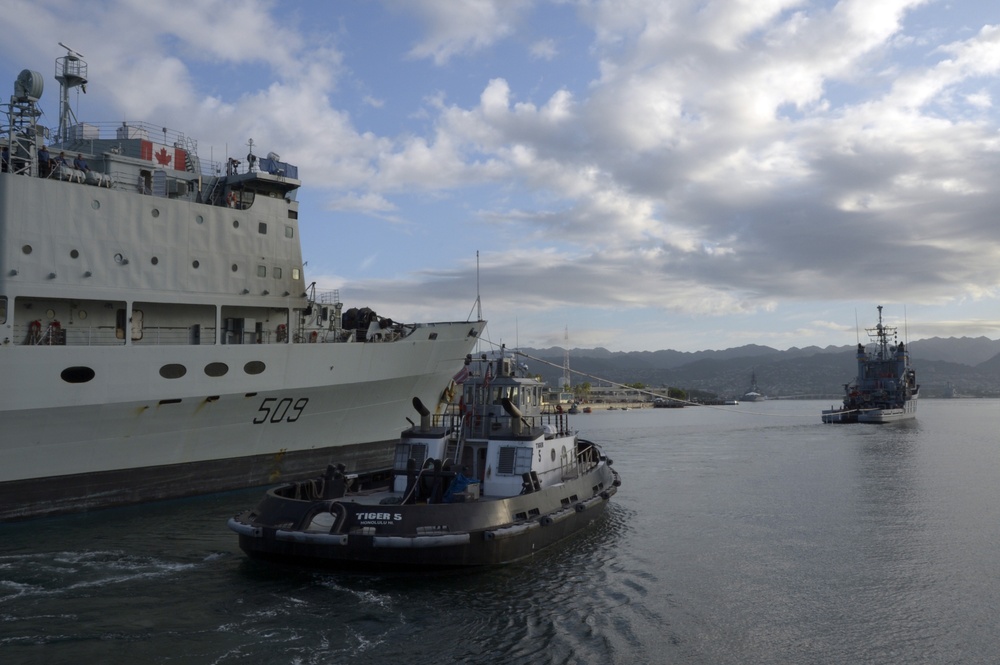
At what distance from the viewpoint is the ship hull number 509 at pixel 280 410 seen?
22.9 metres

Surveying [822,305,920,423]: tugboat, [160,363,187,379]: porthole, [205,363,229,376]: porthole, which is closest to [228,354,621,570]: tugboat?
[205,363,229,376]: porthole

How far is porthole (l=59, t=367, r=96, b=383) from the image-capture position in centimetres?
1885

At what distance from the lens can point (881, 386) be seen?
80.2 m

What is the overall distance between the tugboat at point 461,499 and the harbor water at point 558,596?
56cm

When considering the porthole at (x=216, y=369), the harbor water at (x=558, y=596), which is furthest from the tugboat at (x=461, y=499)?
the porthole at (x=216, y=369)

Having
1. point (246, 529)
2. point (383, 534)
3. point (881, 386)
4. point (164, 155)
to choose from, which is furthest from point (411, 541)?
point (881, 386)

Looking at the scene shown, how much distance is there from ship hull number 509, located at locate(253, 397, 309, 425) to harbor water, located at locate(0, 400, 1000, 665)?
2.55 metres

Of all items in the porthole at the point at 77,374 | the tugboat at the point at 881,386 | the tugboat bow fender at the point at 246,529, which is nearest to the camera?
the tugboat bow fender at the point at 246,529

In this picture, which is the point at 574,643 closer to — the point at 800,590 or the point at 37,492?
the point at 800,590

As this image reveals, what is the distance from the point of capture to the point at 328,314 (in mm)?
28797

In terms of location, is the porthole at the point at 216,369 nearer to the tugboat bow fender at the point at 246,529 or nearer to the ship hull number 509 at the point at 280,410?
the ship hull number 509 at the point at 280,410

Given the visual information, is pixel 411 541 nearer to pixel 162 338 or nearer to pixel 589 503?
pixel 589 503

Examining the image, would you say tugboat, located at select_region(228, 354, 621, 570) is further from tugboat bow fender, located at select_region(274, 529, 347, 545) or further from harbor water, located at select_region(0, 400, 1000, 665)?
harbor water, located at select_region(0, 400, 1000, 665)

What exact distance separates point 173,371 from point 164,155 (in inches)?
343
